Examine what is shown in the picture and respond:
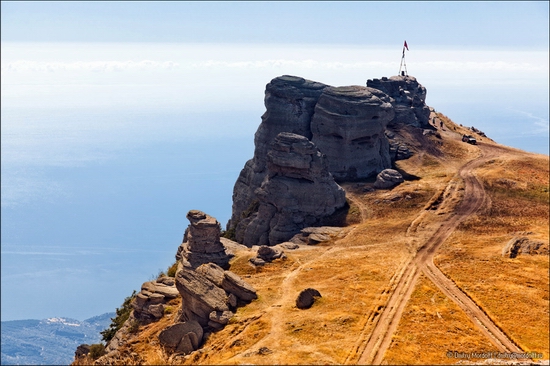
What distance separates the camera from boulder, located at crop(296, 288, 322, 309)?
6047cm

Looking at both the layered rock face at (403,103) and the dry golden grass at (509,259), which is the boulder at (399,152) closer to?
the layered rock face at (403,103)

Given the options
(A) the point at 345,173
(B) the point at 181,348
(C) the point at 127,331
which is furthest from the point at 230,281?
(A) the point at 345,173

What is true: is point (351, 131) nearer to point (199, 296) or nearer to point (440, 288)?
point (440, 288)

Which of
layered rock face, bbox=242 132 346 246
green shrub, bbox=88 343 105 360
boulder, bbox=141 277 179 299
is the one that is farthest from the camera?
layered rock face, bbox=242 132 346 246

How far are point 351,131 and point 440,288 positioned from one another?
172 feet

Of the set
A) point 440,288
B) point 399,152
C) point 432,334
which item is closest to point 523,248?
point 440,288

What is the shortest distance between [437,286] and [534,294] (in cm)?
996

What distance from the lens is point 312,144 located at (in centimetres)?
9850

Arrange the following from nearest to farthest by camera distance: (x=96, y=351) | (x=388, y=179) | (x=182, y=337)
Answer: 1. (x=182, y=337)
2. (x=96, y=351)
3. (x=388, y=179)

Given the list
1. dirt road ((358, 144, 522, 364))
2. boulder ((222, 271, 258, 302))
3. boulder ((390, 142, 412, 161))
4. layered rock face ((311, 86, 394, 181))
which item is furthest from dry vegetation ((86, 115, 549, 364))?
boulder ((390, 142, 412, 161))

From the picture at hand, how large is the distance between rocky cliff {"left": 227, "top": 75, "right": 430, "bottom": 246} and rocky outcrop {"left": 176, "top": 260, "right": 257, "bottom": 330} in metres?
30.8

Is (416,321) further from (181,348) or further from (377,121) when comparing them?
(377,121)

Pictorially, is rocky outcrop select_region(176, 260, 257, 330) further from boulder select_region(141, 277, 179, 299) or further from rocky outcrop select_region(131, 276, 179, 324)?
boulder select_region(141, 277, 179, 299)

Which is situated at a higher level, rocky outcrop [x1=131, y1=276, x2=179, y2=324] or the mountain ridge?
the mountain ridge
